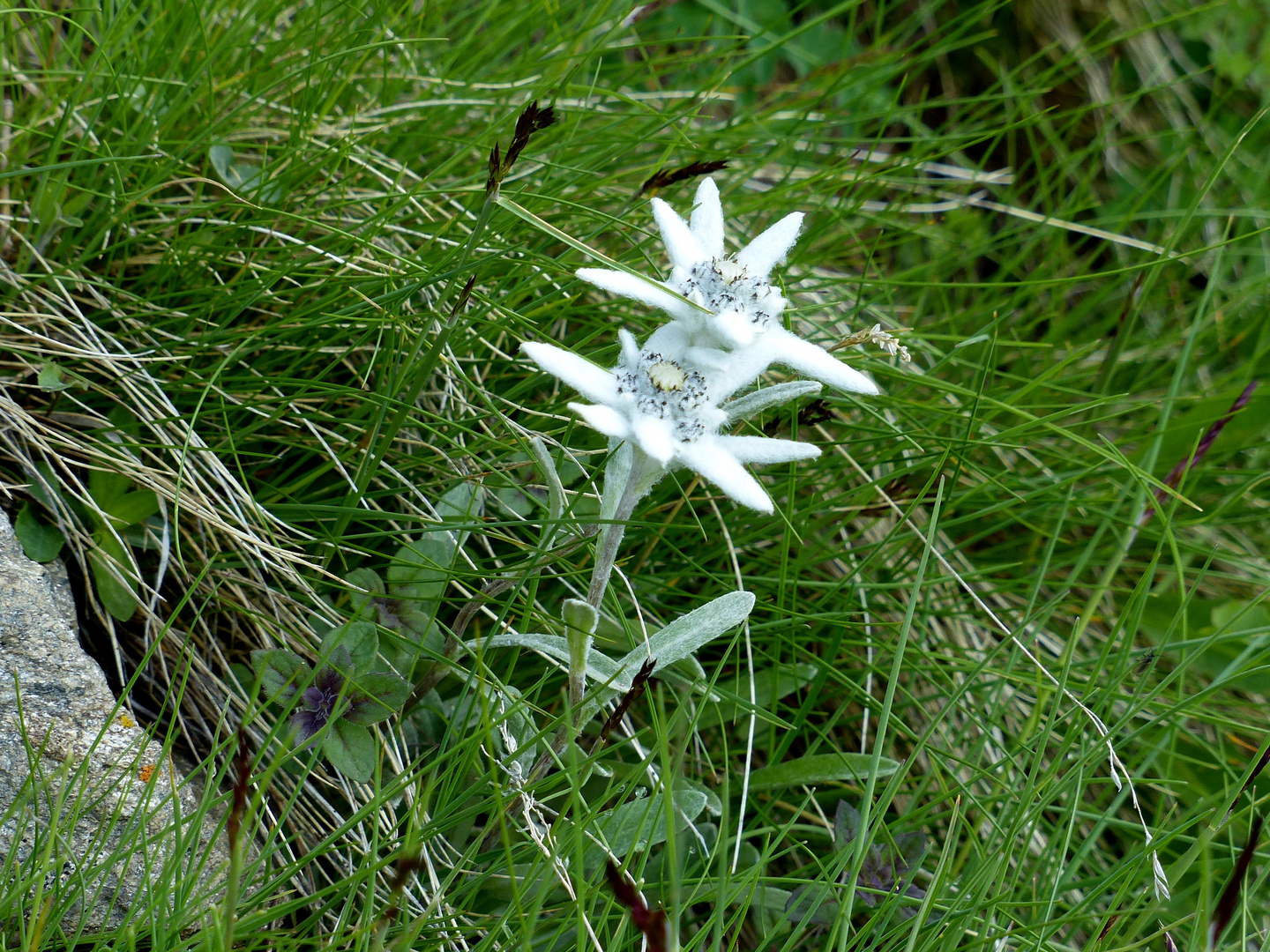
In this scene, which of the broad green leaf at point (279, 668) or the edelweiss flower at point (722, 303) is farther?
the broad green leaf at point (279, 668)

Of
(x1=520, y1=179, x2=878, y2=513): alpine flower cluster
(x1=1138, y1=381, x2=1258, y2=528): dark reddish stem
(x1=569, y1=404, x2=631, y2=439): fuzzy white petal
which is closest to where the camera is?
(x1=569, y1=404, x2=631, y2=439): fuzzy white petal

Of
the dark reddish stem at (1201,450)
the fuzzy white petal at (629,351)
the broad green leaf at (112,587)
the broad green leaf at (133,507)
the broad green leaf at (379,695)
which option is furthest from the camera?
the dark reddish stem at (1201,450)

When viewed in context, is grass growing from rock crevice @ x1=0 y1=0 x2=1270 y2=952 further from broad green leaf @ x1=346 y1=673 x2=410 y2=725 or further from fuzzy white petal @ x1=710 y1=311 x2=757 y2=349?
fuzzy white petal @ x1=710 y1=311 x2=757 y2=349

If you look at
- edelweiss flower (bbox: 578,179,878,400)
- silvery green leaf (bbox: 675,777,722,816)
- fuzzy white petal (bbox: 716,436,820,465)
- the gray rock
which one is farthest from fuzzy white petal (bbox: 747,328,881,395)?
the gray rock

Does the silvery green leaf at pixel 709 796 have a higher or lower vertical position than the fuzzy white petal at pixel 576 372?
lower

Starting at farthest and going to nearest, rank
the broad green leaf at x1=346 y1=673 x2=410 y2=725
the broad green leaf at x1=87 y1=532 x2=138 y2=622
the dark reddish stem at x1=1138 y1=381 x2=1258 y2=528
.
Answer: the dark reddish stem at x1=1138 y1=381 x2=1258 y2=528
the broad green leaf at x1=87 y1=532 x2=138 y2=622
the broad green leaf at x1=346 y1=673 x2=410 y2=725

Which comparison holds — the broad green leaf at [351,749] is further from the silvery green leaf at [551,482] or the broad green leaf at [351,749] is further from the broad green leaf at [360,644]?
the silvery green leaf at [551,482]

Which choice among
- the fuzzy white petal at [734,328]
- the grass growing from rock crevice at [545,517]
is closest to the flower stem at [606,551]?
the grass growing from rock crevice at [545,517]

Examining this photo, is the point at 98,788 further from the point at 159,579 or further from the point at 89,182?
the point at 89,182
